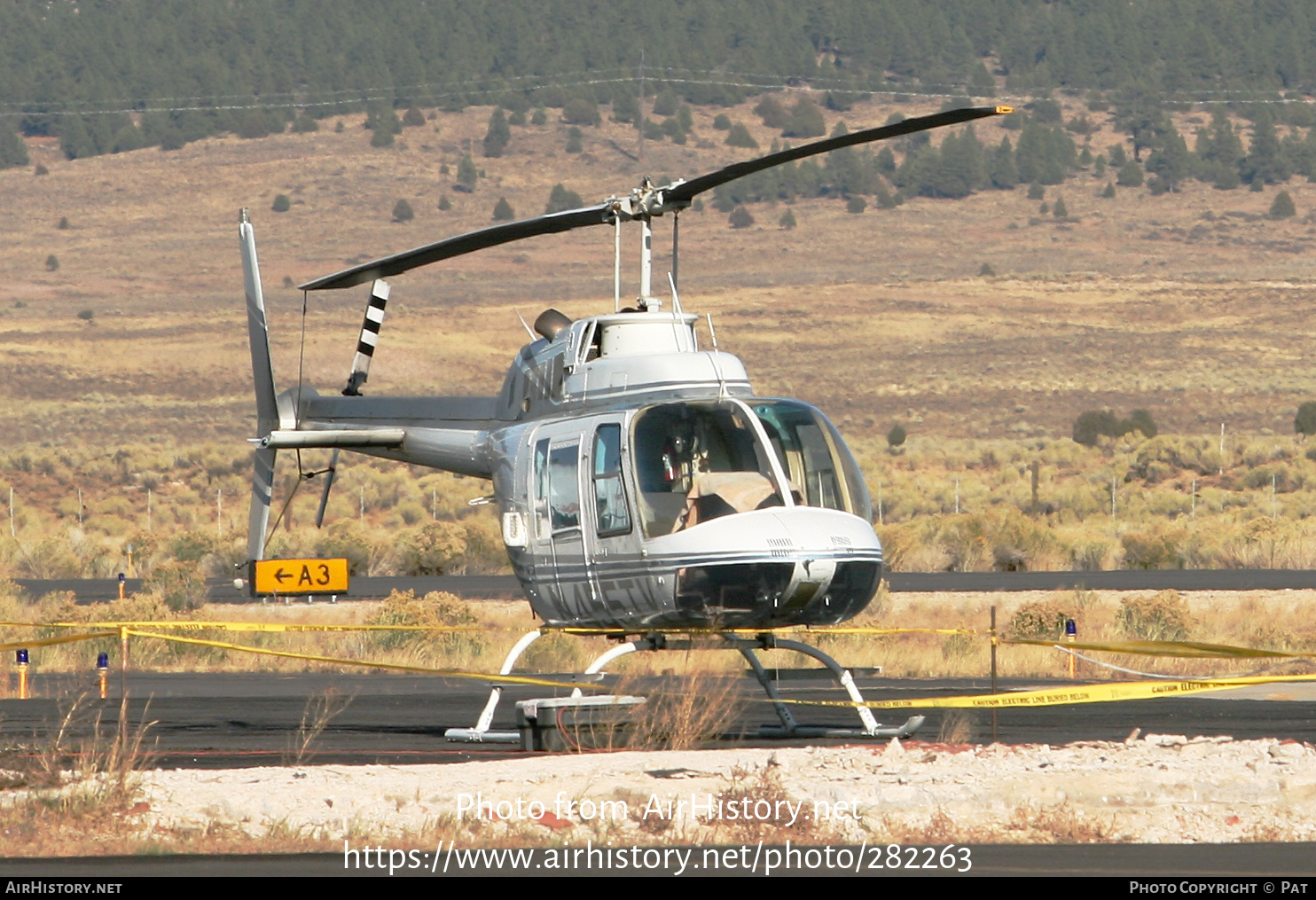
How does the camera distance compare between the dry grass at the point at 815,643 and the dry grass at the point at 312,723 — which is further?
the dry grass at the point at 815,643

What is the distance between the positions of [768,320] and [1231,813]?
8447 centimetres

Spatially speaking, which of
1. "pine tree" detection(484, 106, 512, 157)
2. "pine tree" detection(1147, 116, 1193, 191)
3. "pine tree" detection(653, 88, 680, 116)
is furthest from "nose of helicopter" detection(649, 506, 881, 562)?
"pine tree" detection(653, 88, 680, 116)

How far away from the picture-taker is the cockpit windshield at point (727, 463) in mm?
15727

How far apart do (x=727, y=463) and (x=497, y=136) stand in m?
119

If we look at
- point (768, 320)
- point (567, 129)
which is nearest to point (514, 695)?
point (768, 320)

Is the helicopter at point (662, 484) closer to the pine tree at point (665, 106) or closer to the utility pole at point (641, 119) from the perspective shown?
the utility pole at point (641, 119)

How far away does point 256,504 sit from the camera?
68.4 feet

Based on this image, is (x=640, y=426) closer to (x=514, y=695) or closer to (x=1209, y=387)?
(x=514, y=695)

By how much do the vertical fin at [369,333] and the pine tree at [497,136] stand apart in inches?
4451

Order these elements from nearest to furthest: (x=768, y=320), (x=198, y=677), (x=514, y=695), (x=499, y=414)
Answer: (x=499, y=414)
(x=514, y=695)
(x=198, y=677)
(x=768, y=320)

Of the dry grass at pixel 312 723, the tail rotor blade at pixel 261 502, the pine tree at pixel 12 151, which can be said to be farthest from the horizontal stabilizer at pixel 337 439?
the pine tree at pixel 12 151

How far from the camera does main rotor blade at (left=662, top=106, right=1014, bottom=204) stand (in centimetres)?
1280

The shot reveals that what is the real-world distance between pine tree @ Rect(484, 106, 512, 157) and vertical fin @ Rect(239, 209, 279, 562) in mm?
111718

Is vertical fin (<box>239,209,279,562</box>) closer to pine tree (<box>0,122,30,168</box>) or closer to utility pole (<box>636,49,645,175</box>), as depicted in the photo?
utility pole (<box>636,49,645,175</box>)
